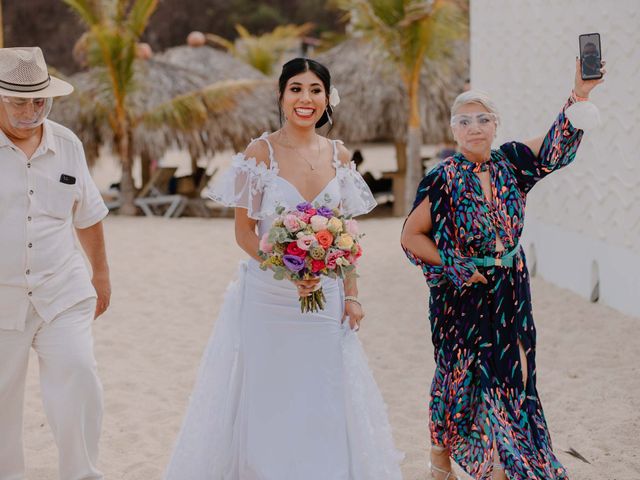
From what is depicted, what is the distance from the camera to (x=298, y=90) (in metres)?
4.16

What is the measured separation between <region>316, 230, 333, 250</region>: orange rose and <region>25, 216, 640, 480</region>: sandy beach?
5.72 ft

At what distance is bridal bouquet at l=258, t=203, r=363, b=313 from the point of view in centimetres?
382

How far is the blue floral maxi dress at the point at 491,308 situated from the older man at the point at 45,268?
162cm

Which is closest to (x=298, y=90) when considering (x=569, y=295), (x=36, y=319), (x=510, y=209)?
(x=510, y=209)

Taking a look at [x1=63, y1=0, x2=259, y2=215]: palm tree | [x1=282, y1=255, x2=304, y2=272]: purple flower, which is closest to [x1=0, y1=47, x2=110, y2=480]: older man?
[x1=282, y1=255, x2=304, y2=272]: purple flower

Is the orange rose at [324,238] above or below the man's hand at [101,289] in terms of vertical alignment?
above

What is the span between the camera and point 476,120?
171 inches

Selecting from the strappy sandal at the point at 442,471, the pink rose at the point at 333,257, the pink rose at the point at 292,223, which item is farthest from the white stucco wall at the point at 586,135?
the pink rose at the point at 292,223

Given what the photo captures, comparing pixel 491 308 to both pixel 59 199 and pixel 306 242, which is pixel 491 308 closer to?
pixel 306 242

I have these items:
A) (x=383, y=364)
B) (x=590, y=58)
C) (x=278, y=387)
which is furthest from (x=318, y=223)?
(x=383, y=364)

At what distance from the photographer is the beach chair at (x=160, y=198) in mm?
18422

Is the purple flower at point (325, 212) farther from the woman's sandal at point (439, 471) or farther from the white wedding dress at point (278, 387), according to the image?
the woman's sandal at point (439, 471)

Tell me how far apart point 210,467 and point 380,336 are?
421 centimetres

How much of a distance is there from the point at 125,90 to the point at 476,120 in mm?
14380
